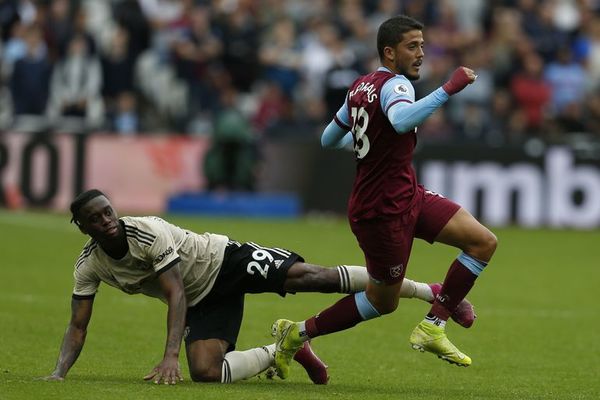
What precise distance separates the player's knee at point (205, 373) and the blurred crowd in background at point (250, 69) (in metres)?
13.6

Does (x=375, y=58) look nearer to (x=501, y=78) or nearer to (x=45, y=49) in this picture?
(x=501, y=78)

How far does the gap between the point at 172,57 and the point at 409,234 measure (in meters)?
15.7

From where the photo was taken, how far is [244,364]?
8.87 meters

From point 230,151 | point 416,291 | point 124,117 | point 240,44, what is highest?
point 240,44

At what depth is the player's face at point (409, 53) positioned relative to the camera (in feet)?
27.9

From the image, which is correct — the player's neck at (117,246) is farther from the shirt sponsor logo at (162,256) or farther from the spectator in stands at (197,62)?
the spectator in stands at (197,62)

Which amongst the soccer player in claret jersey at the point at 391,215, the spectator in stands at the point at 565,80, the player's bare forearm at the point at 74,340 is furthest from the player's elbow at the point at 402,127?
the spectator in stands at the point at 565,80

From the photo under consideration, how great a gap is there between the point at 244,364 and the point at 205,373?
269 millimetres

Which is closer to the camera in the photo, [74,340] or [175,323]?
[175,323]

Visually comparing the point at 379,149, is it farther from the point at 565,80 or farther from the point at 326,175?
the point at 565,80

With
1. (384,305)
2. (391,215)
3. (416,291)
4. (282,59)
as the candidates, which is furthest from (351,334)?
(282,59)

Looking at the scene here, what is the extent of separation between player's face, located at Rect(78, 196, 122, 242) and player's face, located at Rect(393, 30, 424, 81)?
6.55 feet

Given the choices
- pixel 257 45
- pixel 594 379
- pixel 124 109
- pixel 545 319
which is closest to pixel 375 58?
pixel 257 45

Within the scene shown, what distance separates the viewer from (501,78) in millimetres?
24547
